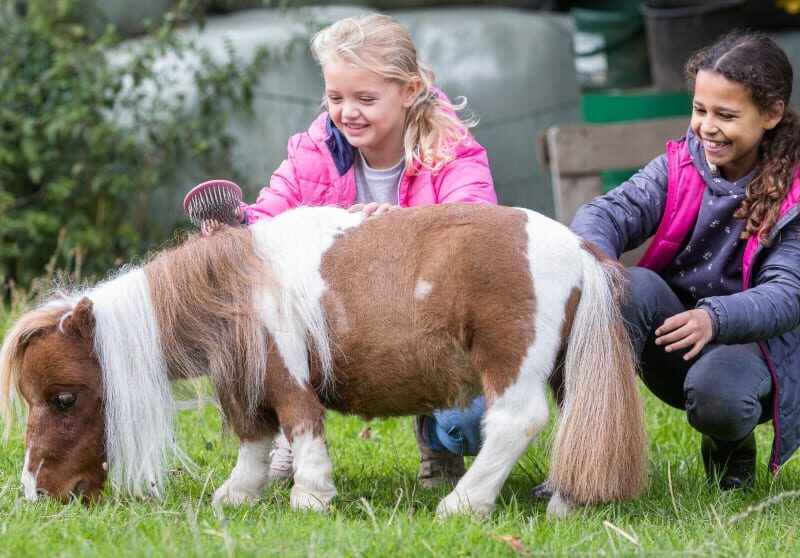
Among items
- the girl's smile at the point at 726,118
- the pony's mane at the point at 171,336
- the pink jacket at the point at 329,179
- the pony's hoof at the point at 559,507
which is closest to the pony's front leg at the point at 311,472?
the pony's mane at the point at 171,336

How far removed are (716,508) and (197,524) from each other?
153cm

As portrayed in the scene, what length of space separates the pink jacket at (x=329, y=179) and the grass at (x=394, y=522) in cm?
84

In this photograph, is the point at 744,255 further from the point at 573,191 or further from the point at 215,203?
the point at 573,191

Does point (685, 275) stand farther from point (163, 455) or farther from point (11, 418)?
point (11, 418)

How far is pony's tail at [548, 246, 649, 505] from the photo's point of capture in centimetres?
301

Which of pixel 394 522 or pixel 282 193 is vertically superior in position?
pixel 282 193

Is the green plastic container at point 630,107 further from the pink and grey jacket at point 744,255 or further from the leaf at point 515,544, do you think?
the leaf at point 515,544

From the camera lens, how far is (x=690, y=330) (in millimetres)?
3105

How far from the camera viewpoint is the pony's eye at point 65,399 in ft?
10.1

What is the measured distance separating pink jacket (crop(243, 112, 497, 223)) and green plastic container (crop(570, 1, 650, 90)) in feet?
13.3

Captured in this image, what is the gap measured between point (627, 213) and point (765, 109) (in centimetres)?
53

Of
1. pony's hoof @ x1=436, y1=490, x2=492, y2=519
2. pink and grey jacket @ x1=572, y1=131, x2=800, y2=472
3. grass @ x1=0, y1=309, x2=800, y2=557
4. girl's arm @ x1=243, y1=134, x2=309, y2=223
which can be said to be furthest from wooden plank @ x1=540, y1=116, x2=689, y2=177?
pony's hoof @ x1=436, y1=490, x2=492, y2=519

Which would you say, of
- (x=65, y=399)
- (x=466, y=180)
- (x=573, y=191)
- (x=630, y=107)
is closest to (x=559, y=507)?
(x=466, y=180)

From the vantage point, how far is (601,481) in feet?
9.82
